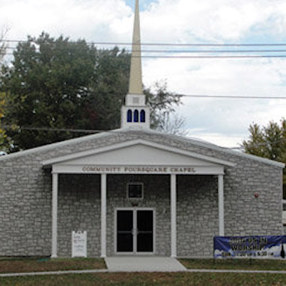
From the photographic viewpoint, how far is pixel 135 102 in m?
28.0

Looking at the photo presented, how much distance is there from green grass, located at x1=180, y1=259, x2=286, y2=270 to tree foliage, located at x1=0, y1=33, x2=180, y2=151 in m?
23.0

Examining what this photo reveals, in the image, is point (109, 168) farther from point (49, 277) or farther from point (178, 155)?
point (49, 277)

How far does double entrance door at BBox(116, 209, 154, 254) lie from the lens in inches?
994

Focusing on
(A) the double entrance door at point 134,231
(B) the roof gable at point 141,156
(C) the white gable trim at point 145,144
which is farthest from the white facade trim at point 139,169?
(A) the double entrance door at point 134,231

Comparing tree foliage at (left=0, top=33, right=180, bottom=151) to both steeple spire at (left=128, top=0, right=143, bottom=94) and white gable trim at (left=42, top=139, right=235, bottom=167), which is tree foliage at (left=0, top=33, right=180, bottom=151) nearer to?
steeple spire at (left=128, top=0, right=143, bottom=94)

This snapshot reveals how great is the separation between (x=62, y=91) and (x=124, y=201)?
22.7m

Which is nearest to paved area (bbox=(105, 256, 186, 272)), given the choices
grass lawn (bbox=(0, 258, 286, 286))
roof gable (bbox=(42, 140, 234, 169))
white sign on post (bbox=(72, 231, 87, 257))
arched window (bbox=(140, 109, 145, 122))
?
grass lawn (bbox=(0, 258, 286, 286))

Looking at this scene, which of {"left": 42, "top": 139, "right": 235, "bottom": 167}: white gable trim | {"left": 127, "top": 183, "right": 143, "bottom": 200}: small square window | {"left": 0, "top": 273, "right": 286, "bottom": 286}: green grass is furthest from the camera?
{"left": 127, "top": 183, "right": 143, "bottom": 200}: small square window

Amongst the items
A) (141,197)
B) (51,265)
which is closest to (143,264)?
(51,265)

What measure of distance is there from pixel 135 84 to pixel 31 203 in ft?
25.3

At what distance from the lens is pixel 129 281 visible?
17.0 m

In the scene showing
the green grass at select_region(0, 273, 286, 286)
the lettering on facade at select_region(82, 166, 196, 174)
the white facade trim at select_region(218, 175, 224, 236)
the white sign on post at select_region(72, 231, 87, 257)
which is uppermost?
the lettering on facade at select_region(82, 166, 196, 174)

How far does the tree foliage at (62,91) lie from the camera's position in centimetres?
4516

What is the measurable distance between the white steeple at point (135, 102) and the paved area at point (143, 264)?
6200 millimetres
